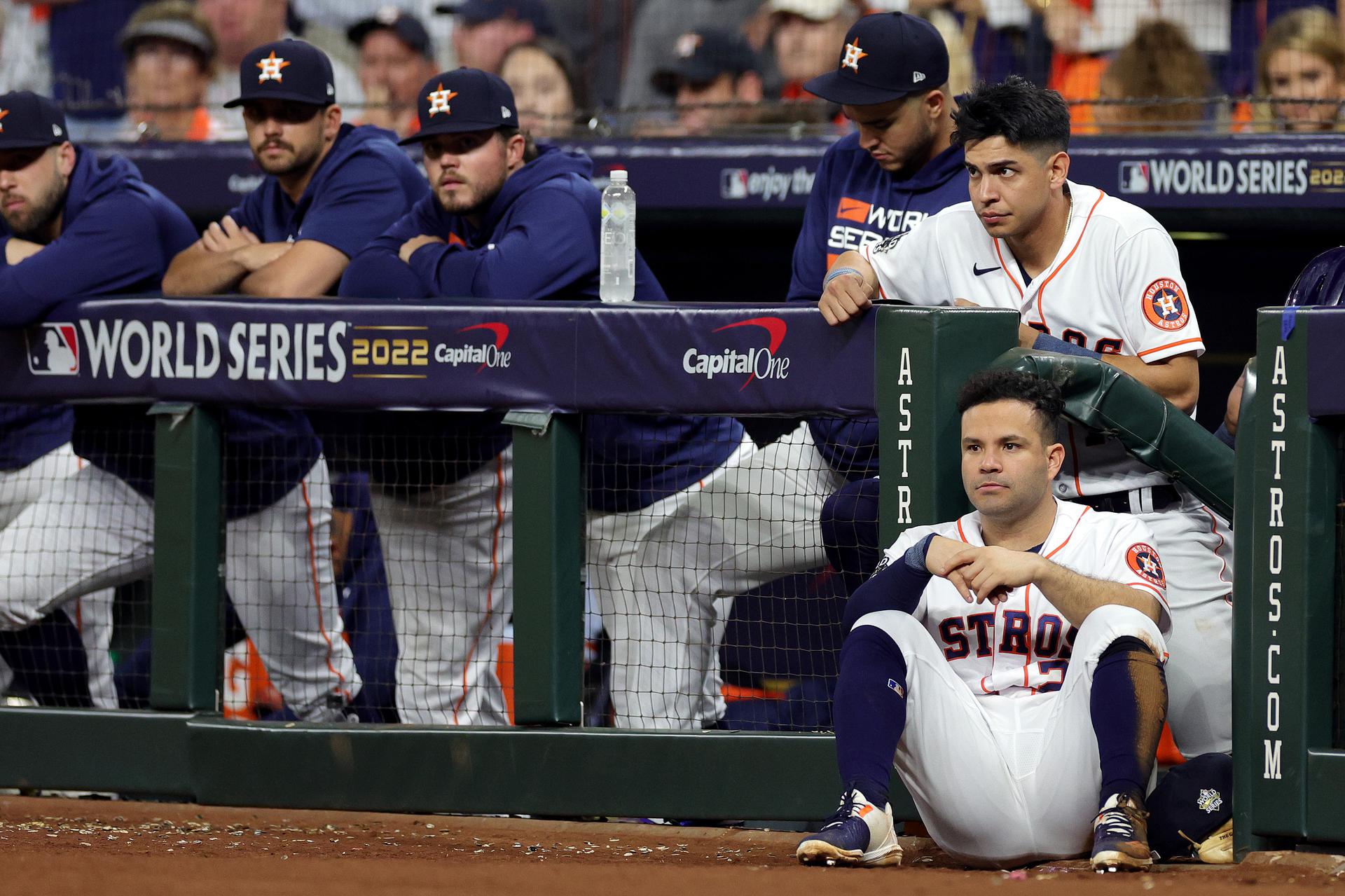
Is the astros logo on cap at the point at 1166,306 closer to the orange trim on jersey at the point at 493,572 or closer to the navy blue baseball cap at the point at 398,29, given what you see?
the orange trim on jersey at the point at 493,572

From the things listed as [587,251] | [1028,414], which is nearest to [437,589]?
[587,251]

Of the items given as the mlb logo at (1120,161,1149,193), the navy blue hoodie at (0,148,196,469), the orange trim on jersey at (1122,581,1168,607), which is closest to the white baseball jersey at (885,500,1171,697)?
the orange trim on jersey at (1122,581,1168,607)

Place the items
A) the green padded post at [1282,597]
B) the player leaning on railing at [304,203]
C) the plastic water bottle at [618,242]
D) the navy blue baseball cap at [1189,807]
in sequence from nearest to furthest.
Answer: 1. the green padded post at [1282,597]
2. the navy blue baseball cap at [1189,807]
3. the plastic water bottle at [618,242]
4. the player leaning on railing at [304,203]

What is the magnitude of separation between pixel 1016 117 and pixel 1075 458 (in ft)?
2.35

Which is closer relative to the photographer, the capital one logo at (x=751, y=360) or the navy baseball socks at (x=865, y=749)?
the navy baseball socks at (x=865, y=749)

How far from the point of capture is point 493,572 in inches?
168

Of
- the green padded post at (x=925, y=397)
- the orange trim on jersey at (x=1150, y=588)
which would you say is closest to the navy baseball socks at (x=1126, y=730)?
the orange trim on jersey at (x=1150, y=588)

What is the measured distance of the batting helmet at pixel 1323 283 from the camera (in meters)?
3.62

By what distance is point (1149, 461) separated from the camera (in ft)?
11.8

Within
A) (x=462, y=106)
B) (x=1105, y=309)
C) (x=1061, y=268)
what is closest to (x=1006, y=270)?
(x=1061, y=268)

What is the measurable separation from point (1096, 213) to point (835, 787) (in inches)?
52.4

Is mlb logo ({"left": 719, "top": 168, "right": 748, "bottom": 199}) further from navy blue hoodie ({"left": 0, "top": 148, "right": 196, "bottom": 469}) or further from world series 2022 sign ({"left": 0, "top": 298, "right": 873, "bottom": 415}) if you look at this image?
world series 2022 sign ({"left": 0, "top": 298, "right": 873, "bottom": 415})

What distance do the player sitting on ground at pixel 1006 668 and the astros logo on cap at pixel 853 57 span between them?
1.14m

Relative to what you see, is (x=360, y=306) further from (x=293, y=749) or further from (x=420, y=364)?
(x=293, y=749)
